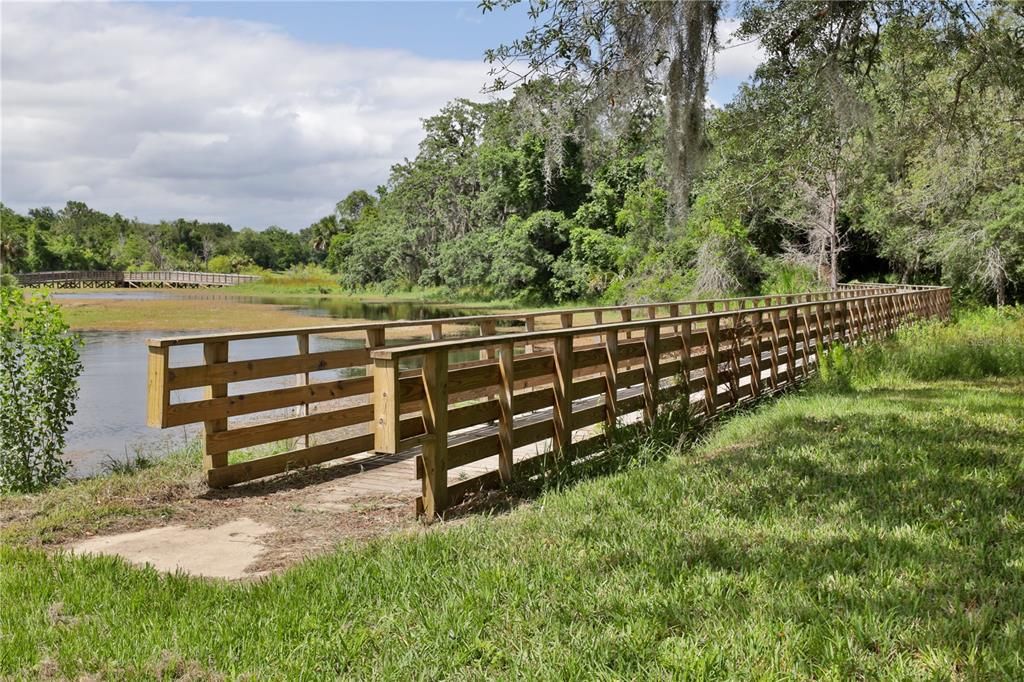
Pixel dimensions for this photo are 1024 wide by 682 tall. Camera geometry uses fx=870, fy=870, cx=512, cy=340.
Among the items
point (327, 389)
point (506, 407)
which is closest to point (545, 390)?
point (506, 407)

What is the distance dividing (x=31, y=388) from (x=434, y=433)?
5.01 metres

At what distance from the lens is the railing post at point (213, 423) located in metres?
7.17

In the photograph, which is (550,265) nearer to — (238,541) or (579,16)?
(579,16)

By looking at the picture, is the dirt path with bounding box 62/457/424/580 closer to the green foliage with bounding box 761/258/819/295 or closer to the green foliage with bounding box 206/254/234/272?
the green foliage with bounding box 761/258/819/295

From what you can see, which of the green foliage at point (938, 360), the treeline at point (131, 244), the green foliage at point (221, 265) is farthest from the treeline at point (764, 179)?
the green foliage at point (221, 265)

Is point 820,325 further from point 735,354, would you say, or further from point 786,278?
point 786,278

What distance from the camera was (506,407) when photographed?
654cm

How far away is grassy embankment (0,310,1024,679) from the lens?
3508 mm

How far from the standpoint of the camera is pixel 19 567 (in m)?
4.78

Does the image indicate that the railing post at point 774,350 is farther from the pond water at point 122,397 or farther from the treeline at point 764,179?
the pond water at point 122,397

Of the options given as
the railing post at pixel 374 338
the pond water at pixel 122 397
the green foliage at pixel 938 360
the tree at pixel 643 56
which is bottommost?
the pond water at pixel 122 397

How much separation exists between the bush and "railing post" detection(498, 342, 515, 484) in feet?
15.6

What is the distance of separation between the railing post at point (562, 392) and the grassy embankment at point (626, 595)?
0.84 meters

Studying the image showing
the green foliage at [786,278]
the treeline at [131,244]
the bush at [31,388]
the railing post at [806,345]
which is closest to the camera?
the bush at [31,388]
